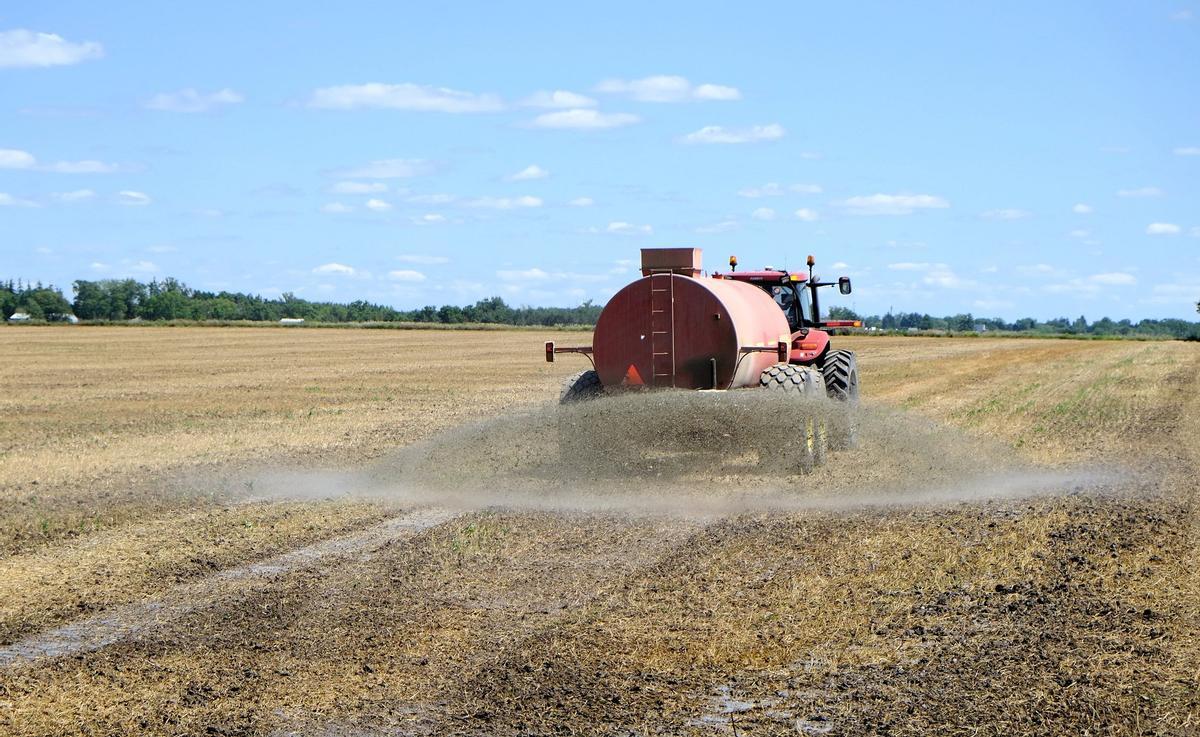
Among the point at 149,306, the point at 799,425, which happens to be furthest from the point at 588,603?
the point at 149,306

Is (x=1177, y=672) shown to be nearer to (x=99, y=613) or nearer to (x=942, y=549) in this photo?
(x=942, y=549)

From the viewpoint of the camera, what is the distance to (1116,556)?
9.00 m

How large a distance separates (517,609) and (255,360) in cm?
3432

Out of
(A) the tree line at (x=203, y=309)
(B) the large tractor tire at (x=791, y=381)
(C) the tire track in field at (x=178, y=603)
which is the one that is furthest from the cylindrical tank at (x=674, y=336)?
(A) the tree line at (x=203, y=309)

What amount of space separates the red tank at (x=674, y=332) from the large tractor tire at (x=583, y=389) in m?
0.23

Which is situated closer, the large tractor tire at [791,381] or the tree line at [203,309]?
the large tractor tire at [791,381]

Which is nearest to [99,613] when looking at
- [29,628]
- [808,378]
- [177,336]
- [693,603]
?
[29,628]


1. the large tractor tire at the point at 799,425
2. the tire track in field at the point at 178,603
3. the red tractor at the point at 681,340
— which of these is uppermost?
the red tractor at the point at 681,340

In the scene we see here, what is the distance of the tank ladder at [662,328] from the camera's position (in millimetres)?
13109

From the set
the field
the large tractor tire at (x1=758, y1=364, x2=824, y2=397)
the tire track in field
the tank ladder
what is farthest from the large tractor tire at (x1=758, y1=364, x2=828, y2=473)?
the tire track in field

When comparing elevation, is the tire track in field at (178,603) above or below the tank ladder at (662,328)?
below

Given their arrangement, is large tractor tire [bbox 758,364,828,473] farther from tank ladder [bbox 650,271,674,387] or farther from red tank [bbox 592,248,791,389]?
tank ladder [bbox 650,271,674,387]

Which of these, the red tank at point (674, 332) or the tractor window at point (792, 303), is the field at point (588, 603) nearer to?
the red tank at point (674, 332)

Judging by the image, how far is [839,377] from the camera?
15469 mm
